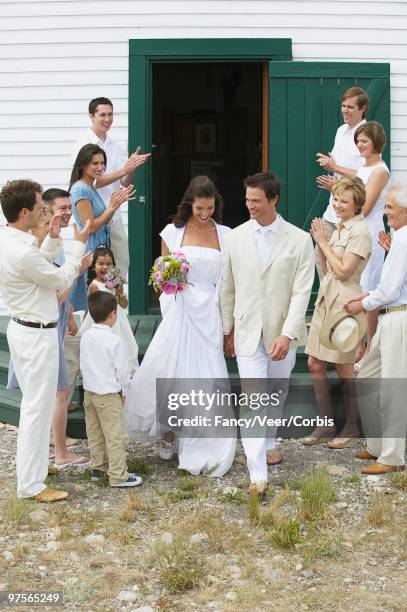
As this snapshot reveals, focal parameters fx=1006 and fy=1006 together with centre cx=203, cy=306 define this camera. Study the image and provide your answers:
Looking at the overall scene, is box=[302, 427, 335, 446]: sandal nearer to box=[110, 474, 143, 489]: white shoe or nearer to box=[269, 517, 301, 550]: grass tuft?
box=[110, 474, 143, 489]: white shoe

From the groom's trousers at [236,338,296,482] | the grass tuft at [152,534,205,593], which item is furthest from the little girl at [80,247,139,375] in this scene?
the grass tuft at [152,534,205,593]

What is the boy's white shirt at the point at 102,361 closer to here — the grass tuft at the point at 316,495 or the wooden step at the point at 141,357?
the wooden step at the point at 141,357

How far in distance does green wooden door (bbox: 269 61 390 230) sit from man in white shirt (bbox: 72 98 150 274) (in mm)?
1634

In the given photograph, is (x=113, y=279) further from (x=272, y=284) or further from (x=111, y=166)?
(x=111, y=166)

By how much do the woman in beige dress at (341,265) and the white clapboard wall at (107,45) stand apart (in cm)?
271

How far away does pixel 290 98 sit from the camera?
9.13 metres

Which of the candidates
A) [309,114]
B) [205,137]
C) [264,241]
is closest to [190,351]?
[264,241]

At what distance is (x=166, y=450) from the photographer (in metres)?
6.96

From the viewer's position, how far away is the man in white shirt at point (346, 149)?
316 inches

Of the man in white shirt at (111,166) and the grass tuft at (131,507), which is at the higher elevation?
the man in white shirt at (111,166)

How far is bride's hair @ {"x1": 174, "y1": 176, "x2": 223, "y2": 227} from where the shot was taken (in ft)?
21.5

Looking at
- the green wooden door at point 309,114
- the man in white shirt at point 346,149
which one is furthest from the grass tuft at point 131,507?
the green wooden door at point 309,114

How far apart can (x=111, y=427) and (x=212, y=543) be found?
1.27 meters

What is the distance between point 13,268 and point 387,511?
2.62 meters
